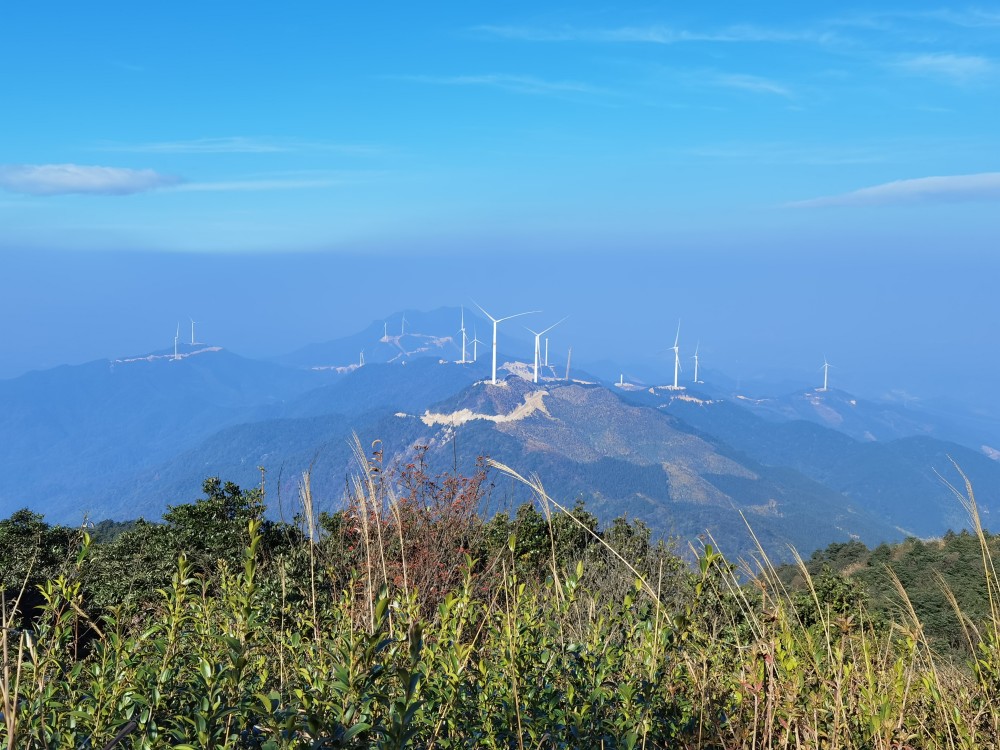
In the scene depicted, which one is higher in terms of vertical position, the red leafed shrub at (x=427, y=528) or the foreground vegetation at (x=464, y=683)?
the foreground vegetation at (x=464, y=683)

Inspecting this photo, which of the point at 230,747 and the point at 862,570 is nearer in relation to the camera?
the point at 230,747

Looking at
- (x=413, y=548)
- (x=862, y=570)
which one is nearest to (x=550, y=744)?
(x=413, y=548)

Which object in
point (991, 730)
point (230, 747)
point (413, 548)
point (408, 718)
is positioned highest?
point (408, 718)

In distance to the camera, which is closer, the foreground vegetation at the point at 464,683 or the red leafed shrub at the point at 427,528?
the foreground vegetation at the point at 464,683

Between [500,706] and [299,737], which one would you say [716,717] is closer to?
[500,706]

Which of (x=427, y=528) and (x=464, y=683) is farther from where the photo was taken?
(x=427, y=528)

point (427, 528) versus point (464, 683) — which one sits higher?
point (464, 683)

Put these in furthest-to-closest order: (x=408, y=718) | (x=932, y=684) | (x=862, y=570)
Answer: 1. (x=862, y=570)
2. (x=932, y=684)
3. (x=408, y=718)

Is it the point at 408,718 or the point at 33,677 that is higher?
the point at 408,718

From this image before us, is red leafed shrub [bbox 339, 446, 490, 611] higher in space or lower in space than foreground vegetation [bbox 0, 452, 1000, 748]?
lower

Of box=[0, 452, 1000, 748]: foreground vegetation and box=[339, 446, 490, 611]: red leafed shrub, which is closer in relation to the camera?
box=[0, 452, 1000, 748]: foreground vegetation

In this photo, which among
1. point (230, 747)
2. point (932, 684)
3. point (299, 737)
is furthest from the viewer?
point (932, 684)
